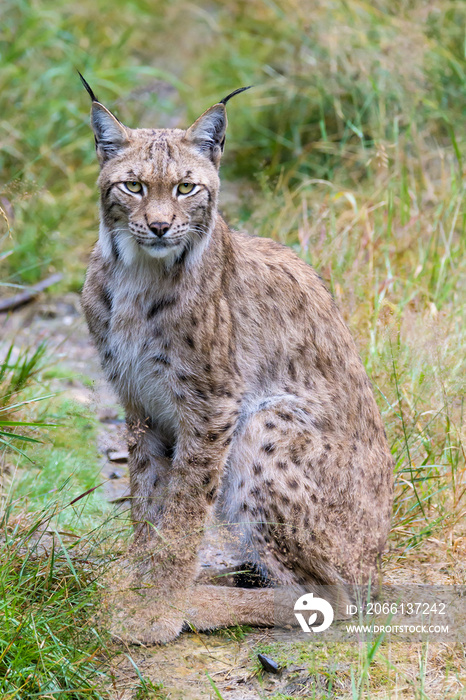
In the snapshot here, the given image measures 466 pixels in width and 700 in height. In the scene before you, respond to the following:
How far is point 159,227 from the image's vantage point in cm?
357

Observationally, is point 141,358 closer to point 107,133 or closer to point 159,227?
point 159,227

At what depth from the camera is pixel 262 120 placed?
8.28m

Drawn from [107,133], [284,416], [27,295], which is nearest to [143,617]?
[284,416]

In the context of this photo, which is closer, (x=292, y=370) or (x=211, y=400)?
(x=211, y=400)

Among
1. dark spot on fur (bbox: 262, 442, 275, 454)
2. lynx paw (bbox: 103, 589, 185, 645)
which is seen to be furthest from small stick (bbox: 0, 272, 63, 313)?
lynx paw (bbox: 103, 589, 185, 645)

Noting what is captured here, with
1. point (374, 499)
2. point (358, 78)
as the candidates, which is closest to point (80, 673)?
point (374, 499)

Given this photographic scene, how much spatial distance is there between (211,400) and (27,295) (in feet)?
10.6

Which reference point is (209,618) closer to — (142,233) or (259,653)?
(259,653)

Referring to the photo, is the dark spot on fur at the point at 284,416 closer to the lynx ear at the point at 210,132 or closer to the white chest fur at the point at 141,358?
the white chest fur at the point at 141,358

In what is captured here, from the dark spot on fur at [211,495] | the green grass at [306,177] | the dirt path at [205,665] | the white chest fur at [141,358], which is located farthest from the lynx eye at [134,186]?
the dark spot on fur at [211,495]

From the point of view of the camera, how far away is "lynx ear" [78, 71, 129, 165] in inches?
148

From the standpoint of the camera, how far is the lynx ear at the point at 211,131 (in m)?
3.79

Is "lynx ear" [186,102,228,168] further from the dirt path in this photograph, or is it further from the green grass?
the dirt path

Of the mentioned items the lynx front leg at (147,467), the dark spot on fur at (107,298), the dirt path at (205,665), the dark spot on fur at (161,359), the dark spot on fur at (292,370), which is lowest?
the dirt path at (205,665)
